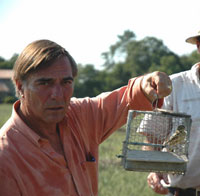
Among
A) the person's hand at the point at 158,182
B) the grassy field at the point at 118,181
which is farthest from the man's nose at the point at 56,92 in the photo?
the grassy field at the point at 118,181

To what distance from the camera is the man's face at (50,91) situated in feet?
6.70

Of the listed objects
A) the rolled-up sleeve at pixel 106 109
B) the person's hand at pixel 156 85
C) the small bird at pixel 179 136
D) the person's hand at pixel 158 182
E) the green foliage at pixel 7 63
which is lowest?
the person's hand at pixel 158 182

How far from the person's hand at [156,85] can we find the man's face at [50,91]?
43 cm

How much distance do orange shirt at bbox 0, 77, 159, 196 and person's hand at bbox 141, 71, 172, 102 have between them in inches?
2.0

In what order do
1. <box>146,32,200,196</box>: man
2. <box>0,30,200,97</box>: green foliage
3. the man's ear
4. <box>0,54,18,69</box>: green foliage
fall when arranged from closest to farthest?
1. the man's ear
2. <box>146,32,200,196</box>: man
3. <box>0,30,200,97</box>: green foliage
4. <box>0,54,18,69</box>: green foliage

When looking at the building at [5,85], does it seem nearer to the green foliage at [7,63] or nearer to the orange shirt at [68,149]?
the green foliage at [7,63]

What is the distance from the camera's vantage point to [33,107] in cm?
209

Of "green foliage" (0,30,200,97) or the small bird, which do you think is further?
"green foliage" (0,30,200,97)

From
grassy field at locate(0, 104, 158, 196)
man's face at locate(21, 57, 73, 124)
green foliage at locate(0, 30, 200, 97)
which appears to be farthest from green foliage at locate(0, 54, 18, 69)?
man's face at locate(21, 57, 73, 124)

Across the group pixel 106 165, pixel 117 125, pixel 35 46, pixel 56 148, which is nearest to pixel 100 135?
pixel 117 125

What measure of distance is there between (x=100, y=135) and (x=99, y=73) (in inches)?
Result: 2376

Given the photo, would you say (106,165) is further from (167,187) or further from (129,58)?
(129,58)

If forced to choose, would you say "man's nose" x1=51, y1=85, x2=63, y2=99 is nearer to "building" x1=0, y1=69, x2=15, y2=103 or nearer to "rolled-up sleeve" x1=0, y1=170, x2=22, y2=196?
"rolled-up sleeve" x1=0, y1=170, x2=22, y2=196

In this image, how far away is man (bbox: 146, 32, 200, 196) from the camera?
282cm
